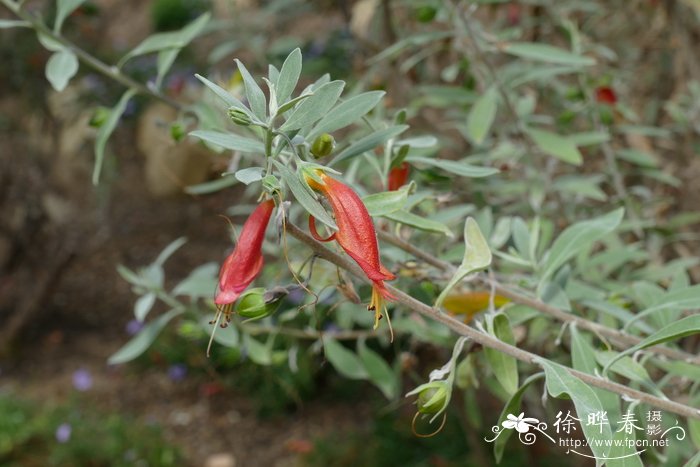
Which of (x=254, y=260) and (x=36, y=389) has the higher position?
(x=254, y=260)

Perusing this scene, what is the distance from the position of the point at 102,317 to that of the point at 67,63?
2592mm

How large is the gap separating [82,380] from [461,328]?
2491 mm

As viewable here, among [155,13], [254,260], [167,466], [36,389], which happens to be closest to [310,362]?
[167,466]

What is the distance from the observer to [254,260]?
2.15 ft

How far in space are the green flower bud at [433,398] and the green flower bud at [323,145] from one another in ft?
0.71

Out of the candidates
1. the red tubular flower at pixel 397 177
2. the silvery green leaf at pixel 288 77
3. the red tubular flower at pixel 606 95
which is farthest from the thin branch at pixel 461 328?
the red tubular flower at pixel 606 95

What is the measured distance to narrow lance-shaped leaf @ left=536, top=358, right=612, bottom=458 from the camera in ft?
2.08

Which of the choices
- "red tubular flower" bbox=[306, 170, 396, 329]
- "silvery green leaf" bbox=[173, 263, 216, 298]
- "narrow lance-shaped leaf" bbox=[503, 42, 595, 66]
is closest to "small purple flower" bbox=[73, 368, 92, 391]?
"silvery green leaf" bbox=[173, 263, 216, 298]

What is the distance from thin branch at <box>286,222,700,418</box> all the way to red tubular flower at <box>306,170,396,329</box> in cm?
3

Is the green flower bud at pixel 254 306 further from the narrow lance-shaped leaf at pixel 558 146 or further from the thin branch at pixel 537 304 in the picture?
the narrow lance-shaped leaf at pixel 558 146

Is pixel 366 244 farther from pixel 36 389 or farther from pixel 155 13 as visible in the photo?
pixel 155 13

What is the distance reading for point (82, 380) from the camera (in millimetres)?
2883

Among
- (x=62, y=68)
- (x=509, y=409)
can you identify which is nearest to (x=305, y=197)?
(x=509, y=409)

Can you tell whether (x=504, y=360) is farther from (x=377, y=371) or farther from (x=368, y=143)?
(x=377, y=371)
